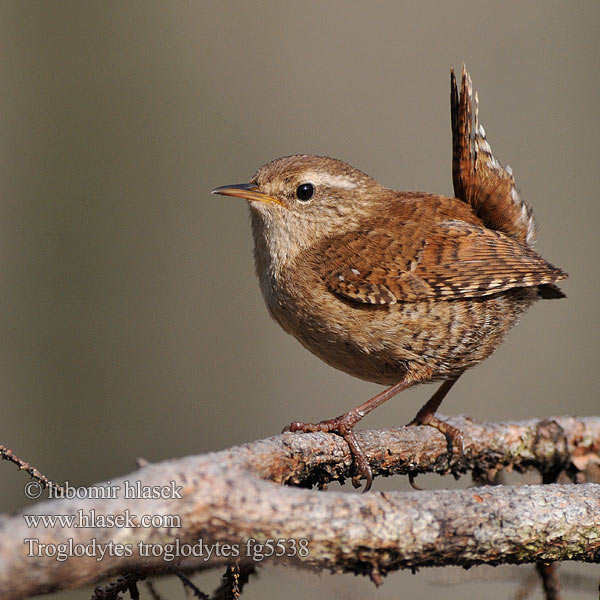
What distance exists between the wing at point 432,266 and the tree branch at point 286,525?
95cm

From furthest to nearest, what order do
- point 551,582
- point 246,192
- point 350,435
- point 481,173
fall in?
point 481,173 → point 246,192 → point 551,582 → point 350,435

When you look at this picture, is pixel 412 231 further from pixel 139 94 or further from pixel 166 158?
pixel 139 94

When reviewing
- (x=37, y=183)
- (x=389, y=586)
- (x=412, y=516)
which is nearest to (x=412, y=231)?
(x=412, y=516)

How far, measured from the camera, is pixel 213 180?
6.66m

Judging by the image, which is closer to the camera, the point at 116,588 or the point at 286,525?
the point at 286,525

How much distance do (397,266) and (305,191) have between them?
2.06 feet

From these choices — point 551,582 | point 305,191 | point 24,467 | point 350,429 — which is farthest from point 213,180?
point 24,467

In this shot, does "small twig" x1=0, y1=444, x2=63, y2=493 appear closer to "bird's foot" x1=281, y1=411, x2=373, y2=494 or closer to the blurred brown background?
"bird's foot" x1=281, y1=411, x2=373, y2=494

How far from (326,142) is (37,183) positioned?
2644 mm

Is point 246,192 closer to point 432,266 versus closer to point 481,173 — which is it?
point 432,266

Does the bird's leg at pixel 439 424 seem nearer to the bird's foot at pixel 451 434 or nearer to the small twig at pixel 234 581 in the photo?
the bird's foot at pixel 451 434

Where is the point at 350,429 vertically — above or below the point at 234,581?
above

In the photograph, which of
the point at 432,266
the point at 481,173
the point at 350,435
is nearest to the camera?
the point at 350,435

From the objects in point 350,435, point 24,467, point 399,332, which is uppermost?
point 399,332
